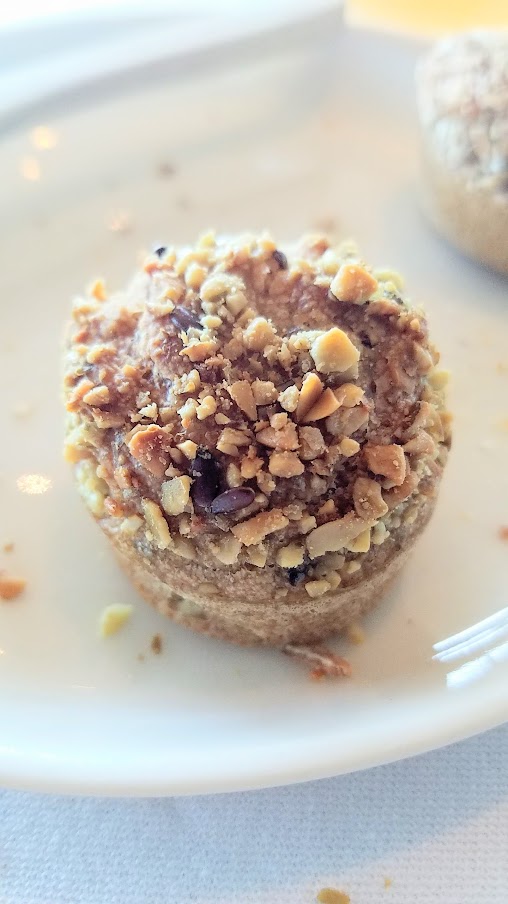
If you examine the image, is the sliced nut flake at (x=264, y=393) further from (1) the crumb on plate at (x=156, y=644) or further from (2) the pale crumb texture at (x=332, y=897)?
(2) the pale crumb texture at (x=332, y=897)

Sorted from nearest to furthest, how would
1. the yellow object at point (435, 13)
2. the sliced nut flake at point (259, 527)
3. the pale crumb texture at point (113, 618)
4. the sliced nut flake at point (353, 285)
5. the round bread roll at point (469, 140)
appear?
the sliced nut flake at point (259, 527) → the sliced nut flake at point (353, 285) → the pale crumb texture at point (113, 618) → the round bread roll at point (469, 140) → the yellow object at point (435, 13)

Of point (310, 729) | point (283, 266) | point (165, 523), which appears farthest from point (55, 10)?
point (310, 729)

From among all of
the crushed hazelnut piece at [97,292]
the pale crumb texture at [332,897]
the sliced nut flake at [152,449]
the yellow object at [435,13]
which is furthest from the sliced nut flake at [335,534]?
the yellow object at [435,13]

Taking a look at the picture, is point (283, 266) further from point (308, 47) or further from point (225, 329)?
point (308, 47)

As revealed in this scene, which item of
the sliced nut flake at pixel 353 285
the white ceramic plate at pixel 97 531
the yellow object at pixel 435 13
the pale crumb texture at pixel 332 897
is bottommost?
the pale crumb texture at pixel 332 897

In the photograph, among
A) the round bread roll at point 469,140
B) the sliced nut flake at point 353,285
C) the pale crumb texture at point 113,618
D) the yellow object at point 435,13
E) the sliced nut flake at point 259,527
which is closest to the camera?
the sliced nut flake at point 259,527

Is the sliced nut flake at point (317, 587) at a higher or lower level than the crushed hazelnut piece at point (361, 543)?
lower

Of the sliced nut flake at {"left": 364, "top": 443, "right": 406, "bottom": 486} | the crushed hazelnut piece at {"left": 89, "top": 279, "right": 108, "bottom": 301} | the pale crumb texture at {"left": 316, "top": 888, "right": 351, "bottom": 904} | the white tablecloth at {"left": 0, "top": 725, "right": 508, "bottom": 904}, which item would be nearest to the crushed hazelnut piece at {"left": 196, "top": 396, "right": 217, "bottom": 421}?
the sliced nut flake at {"left": 364, "top": 443, "right": 406, "bottom": 486}
